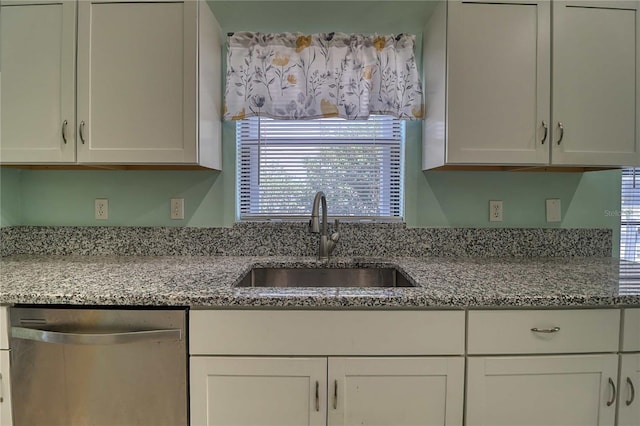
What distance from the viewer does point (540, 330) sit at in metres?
1.13

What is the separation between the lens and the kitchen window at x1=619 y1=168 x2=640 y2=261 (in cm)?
185

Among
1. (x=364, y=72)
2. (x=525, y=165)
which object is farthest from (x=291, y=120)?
(x=525, y=165)

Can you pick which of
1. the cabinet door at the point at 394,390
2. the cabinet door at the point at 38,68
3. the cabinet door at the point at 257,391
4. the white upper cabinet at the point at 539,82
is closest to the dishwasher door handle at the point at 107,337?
the cabinet door at the point at 257,391

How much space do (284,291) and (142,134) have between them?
92cm

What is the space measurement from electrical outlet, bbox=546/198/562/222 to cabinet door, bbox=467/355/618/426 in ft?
2.70

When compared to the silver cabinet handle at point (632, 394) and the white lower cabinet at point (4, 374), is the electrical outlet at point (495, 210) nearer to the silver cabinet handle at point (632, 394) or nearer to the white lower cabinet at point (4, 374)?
the silver cabinet handle at point (632, 394)

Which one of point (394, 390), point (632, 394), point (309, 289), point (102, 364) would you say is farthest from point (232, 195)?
point (632, 394)

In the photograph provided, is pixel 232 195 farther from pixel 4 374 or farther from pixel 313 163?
pixel 4 374

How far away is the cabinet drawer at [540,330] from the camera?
113cm

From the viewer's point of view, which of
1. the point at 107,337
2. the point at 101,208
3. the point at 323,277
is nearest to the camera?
the point at 107,337

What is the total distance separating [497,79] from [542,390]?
1.20 metres

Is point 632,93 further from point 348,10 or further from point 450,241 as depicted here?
point 348,10

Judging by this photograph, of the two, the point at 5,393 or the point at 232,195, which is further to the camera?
the point at 232,195

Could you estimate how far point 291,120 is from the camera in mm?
1787
